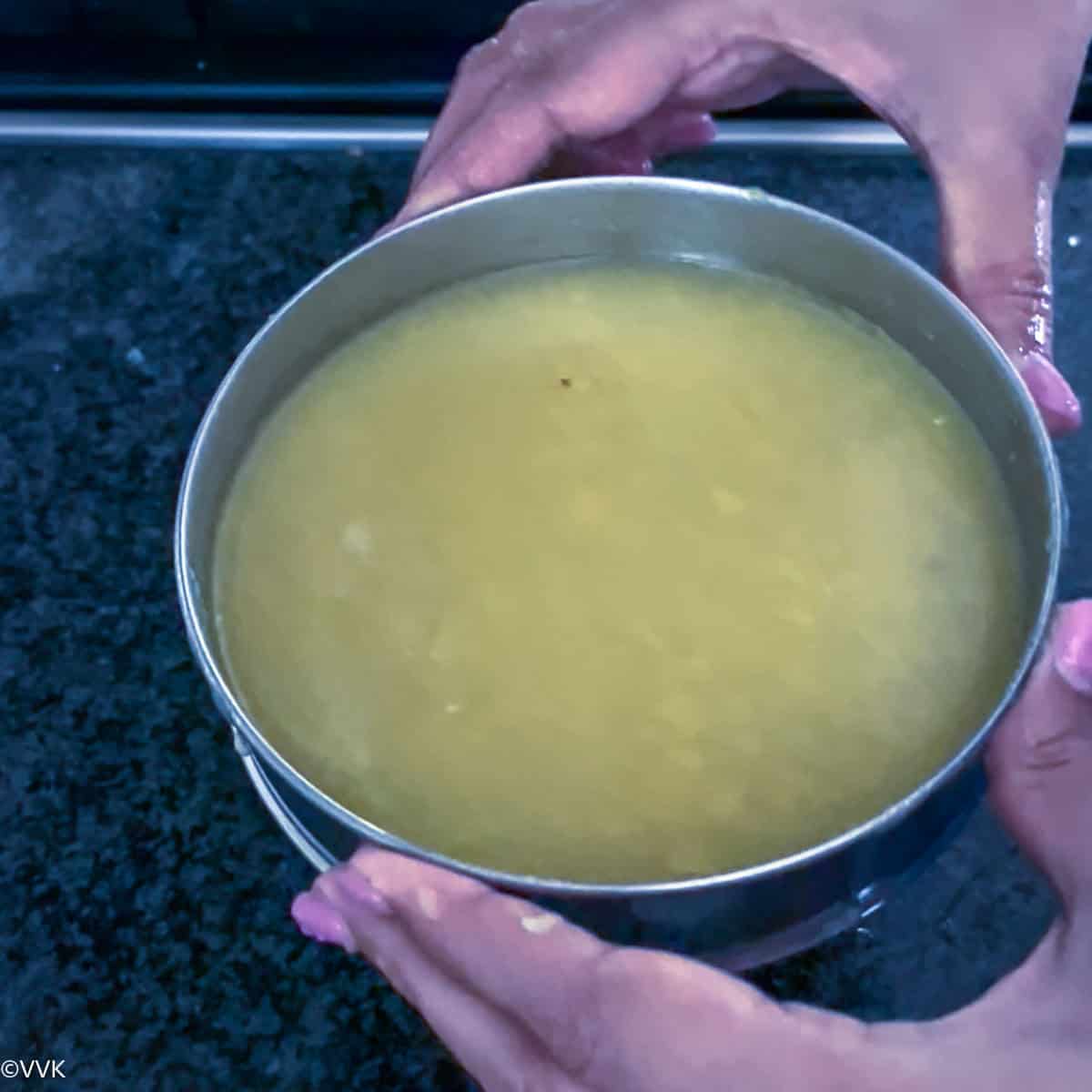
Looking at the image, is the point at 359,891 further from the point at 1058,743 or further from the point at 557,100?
the point at 557,100

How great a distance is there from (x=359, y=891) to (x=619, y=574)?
22 centimetres

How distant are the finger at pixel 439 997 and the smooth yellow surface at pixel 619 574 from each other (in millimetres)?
51

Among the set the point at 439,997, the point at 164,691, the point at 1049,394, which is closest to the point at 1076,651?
the point at 1049,394

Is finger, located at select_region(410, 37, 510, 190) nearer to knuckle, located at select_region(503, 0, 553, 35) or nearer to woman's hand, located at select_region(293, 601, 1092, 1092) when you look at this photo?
knuckle, located at select_region(503, 0, 553, 35)

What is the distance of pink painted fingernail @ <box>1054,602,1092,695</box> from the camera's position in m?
0.60

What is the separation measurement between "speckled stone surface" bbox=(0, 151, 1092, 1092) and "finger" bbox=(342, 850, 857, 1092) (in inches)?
8.9

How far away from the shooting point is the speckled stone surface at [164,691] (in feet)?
2.57

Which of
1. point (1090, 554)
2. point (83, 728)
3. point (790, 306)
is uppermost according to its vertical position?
point (790, 306)

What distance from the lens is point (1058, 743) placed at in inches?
23.7

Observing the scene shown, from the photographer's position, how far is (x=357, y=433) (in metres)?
0.80

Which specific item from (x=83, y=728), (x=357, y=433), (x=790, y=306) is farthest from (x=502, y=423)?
(x=83, y=728)

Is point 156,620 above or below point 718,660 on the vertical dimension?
below

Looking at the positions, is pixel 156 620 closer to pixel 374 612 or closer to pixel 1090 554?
pixel 374 612

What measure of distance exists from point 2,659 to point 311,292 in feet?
1.06
